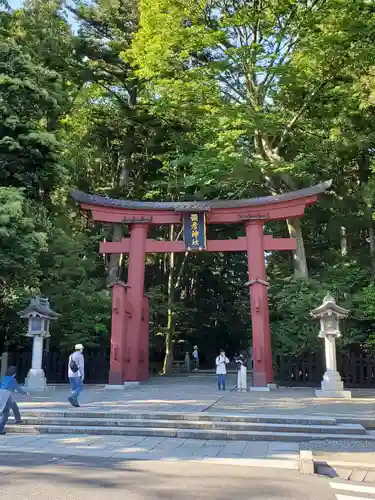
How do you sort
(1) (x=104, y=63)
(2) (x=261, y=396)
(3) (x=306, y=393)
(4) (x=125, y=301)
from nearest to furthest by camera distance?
(2) (x=261, y=396) → (3) (x=306, y=393) → (4) (x=125, y=301) → (1) (x=104, y=63)

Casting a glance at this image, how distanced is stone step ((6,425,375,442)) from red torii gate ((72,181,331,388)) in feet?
22.6

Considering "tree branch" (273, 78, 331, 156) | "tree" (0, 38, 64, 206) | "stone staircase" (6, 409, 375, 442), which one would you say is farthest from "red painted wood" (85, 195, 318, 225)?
"stone staircase" (6, 409, 375, 442)

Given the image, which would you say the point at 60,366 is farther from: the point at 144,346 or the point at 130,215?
the point at 130,215

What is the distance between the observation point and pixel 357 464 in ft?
21.6

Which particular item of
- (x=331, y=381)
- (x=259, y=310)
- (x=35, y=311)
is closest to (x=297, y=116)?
(x=259, y=310)

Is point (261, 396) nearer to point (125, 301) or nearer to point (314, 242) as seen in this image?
point (125, 301)

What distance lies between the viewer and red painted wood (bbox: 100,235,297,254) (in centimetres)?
1744

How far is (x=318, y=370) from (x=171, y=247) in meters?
6.94

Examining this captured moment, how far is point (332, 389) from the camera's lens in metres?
13.6

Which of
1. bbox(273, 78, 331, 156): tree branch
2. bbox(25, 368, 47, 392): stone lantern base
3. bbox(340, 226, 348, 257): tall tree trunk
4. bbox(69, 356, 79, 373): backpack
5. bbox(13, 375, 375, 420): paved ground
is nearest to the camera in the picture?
bbox(13, 375, 375, 420): paved ground

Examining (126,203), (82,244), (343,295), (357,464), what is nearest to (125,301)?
(126,203)

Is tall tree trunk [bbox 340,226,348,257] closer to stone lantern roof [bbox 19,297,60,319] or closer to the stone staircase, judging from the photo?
stone lantern roof [bbox 19,297,60,319]

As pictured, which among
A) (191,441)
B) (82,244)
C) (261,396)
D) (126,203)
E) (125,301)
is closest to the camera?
(191,441)

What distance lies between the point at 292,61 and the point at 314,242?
9.80 meters
